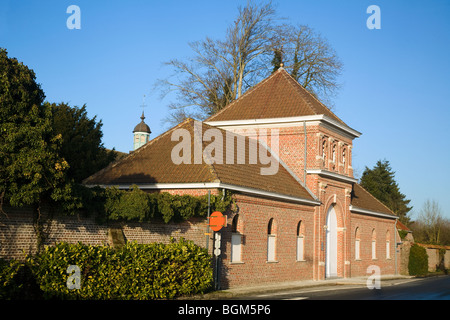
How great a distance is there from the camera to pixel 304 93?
3189 centimetres

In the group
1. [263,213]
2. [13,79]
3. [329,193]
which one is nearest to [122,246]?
[13,79]

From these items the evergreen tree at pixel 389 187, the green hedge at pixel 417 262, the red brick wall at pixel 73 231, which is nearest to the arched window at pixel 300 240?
the red brick wall at pixel 73 231

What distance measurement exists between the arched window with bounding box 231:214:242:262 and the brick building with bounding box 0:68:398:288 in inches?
1.6

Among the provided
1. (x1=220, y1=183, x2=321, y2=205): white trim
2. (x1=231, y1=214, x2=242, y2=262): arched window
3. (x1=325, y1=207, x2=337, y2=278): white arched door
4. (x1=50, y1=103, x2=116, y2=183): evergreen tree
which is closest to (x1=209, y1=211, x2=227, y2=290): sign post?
(x1=231, y1=214, x2=242, y2=262): arched window

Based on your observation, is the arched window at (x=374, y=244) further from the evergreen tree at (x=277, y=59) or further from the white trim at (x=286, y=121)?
the evergreen tree at (x=277, y=59)

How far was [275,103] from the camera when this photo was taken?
30.7 meters

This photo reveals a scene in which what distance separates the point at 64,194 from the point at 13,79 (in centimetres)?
321

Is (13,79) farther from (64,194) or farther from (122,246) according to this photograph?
(122,246)

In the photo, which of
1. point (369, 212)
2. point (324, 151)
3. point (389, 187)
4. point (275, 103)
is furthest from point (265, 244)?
point (389, 187)

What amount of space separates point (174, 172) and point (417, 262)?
26.3 m

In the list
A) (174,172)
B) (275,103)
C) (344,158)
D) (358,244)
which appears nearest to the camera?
(174,172)

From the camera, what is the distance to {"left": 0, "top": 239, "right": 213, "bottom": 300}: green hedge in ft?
43.7

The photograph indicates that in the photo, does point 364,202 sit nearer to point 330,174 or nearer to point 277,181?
point 330,174

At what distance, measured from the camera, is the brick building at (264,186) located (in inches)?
783
